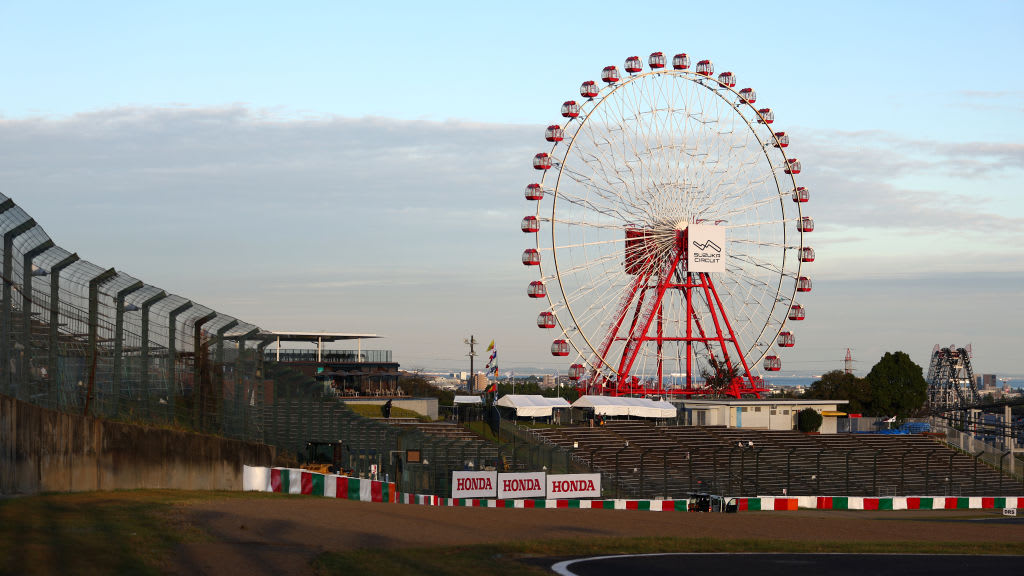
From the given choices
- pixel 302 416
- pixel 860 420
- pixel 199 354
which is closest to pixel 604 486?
pixel 302 416

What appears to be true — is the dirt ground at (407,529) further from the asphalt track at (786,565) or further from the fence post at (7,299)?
the fence post at (7,299)

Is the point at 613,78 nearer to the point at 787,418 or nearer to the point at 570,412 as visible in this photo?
the point at 570,412

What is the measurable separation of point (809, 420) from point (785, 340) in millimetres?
5995

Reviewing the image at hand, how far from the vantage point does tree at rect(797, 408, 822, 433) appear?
260 ft

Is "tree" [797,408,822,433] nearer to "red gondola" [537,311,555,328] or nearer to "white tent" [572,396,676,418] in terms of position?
"white tent" [572,396,676,418]

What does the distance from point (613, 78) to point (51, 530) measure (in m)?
59.7

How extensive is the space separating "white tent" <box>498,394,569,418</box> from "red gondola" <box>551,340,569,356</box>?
3865mm

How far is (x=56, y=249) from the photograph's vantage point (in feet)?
56.5

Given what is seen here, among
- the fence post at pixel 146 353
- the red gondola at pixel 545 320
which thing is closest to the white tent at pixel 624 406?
the red gondola at pixel 545 320

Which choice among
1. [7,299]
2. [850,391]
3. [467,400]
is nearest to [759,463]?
[467,400]

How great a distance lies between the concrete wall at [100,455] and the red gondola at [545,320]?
45.1 metres

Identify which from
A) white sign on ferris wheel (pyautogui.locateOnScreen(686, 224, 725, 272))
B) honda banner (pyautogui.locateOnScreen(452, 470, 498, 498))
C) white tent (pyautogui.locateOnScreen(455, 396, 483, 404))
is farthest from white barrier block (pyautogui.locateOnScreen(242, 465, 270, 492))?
white sign on ferris wheel (pyautogui.locateOnScreen(686, 224, 725, 272))

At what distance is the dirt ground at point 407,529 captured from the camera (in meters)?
13.8

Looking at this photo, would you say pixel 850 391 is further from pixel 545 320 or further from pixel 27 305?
pixel 27 305
